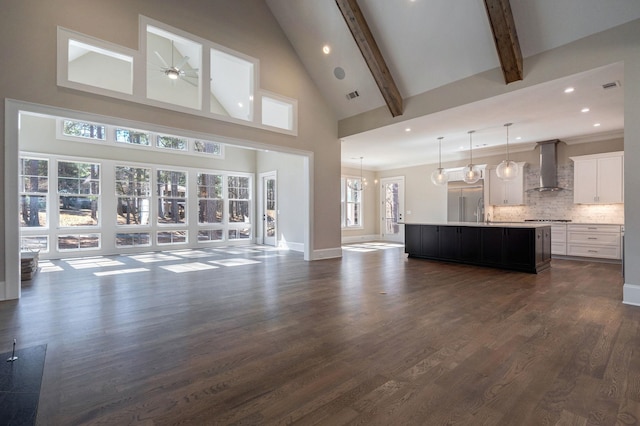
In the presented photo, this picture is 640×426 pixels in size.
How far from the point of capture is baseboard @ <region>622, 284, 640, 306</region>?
362 cm

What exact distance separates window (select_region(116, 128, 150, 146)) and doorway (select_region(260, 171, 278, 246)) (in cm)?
354

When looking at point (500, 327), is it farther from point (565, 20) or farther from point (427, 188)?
point (427, 188)

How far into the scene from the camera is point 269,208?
10406 mm

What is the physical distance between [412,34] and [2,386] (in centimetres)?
609

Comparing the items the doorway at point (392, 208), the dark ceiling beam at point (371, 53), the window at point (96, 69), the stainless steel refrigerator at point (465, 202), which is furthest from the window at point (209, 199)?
the stainless steel refrigerator at point (465, 202)

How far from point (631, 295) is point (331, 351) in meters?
3.73

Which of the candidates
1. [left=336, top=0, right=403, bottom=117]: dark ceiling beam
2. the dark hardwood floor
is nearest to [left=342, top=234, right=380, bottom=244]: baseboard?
[left=336, top=0, right=403, bottom=117]: dark ceiling beam

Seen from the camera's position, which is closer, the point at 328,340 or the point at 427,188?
the point at 328,340

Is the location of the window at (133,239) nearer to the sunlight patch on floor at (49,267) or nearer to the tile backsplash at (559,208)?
the sunlight patch on floor at (49,267)

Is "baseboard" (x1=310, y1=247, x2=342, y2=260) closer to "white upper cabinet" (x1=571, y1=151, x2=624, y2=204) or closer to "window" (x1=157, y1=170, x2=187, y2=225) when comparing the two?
"window" (x1=157, y1=170, x2=187, y2=225)

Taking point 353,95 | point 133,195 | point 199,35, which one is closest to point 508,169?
point 353,95

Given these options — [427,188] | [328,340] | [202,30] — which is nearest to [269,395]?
[328,340]

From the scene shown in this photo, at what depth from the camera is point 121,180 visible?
816 centimetres

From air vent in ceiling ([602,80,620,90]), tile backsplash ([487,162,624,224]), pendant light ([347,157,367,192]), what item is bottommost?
tile backsplash ([487,162,624,224])
